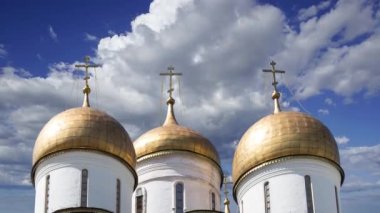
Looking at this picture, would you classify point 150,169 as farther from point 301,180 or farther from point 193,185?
point 301,180

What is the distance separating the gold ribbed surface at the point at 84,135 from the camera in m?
21.1

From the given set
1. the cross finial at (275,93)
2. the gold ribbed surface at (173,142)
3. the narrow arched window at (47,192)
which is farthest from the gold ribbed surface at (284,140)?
the narrow arched window at (47,192)

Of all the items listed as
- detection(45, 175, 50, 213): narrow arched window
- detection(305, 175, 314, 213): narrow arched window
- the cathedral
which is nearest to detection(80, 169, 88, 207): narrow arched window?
the cathedral

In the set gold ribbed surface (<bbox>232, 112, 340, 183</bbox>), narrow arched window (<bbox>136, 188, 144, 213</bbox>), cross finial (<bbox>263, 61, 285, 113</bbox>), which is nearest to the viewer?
gold ribbed surface (<bbox>232, 112, 340, 183</bbox>)

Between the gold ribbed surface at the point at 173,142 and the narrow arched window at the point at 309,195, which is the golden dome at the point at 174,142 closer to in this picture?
the gold ribbed surface at the point at 173,142

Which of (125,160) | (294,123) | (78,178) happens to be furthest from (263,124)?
(78,178)

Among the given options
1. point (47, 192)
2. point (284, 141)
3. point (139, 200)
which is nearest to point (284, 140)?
point (284, 141)

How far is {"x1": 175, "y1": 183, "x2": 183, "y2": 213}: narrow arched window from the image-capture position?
80.1ft

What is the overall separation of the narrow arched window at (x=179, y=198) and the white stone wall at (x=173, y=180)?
11 cm

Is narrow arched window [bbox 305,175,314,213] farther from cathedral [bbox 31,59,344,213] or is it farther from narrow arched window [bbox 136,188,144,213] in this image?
narrow arched window [bbox 136,188,144,213]

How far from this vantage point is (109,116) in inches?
875

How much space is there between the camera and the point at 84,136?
2111 centimetres

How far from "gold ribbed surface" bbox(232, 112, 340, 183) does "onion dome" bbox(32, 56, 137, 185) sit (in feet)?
11.7

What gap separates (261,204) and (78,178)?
5.32m
